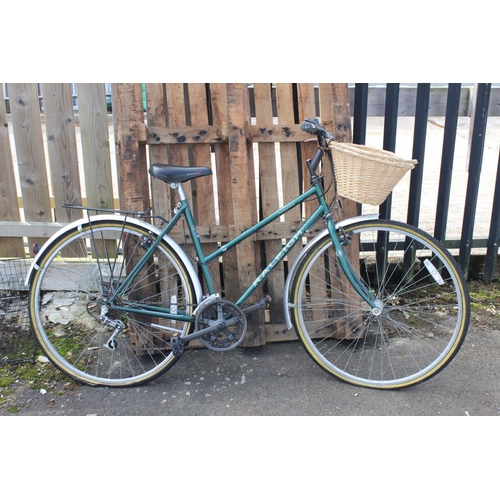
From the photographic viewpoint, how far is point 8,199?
4.24 meters

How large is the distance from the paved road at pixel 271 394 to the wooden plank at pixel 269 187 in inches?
17.1

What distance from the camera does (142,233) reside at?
10.8ft

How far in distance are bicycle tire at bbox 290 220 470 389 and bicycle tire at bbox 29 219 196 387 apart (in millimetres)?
925

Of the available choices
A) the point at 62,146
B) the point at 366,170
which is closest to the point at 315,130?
the point at 366,170

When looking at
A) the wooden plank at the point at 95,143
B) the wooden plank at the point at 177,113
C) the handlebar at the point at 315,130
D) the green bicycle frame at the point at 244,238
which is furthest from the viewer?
the wooden plank at the point at 95,143

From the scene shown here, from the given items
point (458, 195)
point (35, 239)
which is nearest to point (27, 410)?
point (35, 239)

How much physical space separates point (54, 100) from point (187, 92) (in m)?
1.05

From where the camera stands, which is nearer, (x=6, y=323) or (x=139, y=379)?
(x=139, y=379)

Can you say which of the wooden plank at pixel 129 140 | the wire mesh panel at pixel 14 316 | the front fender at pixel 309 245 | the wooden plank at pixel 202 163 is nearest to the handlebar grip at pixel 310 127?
the front fender at pixel 309 245

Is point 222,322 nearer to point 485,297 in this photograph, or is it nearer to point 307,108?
point 307,108

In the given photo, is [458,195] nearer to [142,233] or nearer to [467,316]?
[467,316]

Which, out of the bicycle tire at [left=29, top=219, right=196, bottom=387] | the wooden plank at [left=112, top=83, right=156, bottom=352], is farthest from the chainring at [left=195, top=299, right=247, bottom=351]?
the wooden plank at [left=112, top=83, right=156, bottom=352]

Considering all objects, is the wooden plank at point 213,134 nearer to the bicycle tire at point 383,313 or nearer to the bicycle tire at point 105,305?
the bicycle tire at point 105,305

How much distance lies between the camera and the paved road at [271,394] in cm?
315
